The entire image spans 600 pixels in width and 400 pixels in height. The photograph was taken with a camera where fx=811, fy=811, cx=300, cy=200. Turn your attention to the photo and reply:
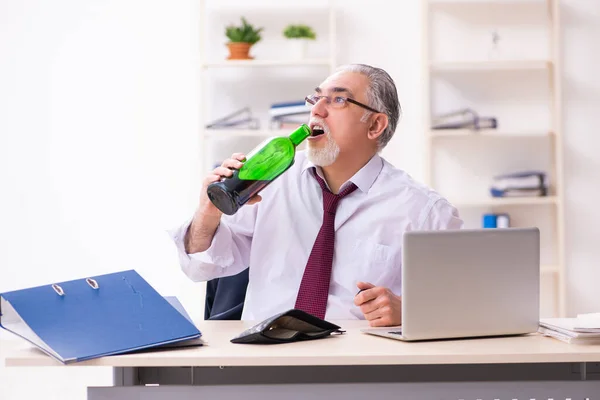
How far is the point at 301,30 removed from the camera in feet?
13.7

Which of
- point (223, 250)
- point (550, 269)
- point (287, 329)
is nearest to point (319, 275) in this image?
point (223, 250)

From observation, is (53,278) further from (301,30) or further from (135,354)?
(135,354)

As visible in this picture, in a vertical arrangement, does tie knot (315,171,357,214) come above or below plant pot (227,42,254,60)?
below

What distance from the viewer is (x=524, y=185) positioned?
4.18 meters

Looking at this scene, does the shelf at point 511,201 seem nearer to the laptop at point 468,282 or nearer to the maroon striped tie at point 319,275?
the maroon striped tie at point 319,275

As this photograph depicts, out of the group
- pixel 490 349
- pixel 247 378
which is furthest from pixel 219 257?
pixel 490 349

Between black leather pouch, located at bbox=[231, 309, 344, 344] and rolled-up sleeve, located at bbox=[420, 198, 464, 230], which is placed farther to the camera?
rolled-up sleeve, located at bbox=[420, 198, 464, 230]

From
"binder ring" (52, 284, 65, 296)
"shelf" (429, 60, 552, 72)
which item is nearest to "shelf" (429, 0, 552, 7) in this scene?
"shelf" (429, 60, 552, 72)

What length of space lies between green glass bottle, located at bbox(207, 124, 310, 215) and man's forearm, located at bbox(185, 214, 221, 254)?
166 millimetres

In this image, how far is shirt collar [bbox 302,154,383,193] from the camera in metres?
2.18

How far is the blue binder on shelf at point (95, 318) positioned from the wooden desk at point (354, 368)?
0.10ft

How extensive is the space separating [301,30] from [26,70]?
156 cm

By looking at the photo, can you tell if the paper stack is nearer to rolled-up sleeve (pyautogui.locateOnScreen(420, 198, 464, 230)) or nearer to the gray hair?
rolled-up sleeve (pyautogui.locateOnScreen(420, 198, 464, 230))

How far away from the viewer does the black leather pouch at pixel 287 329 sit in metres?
1.50
